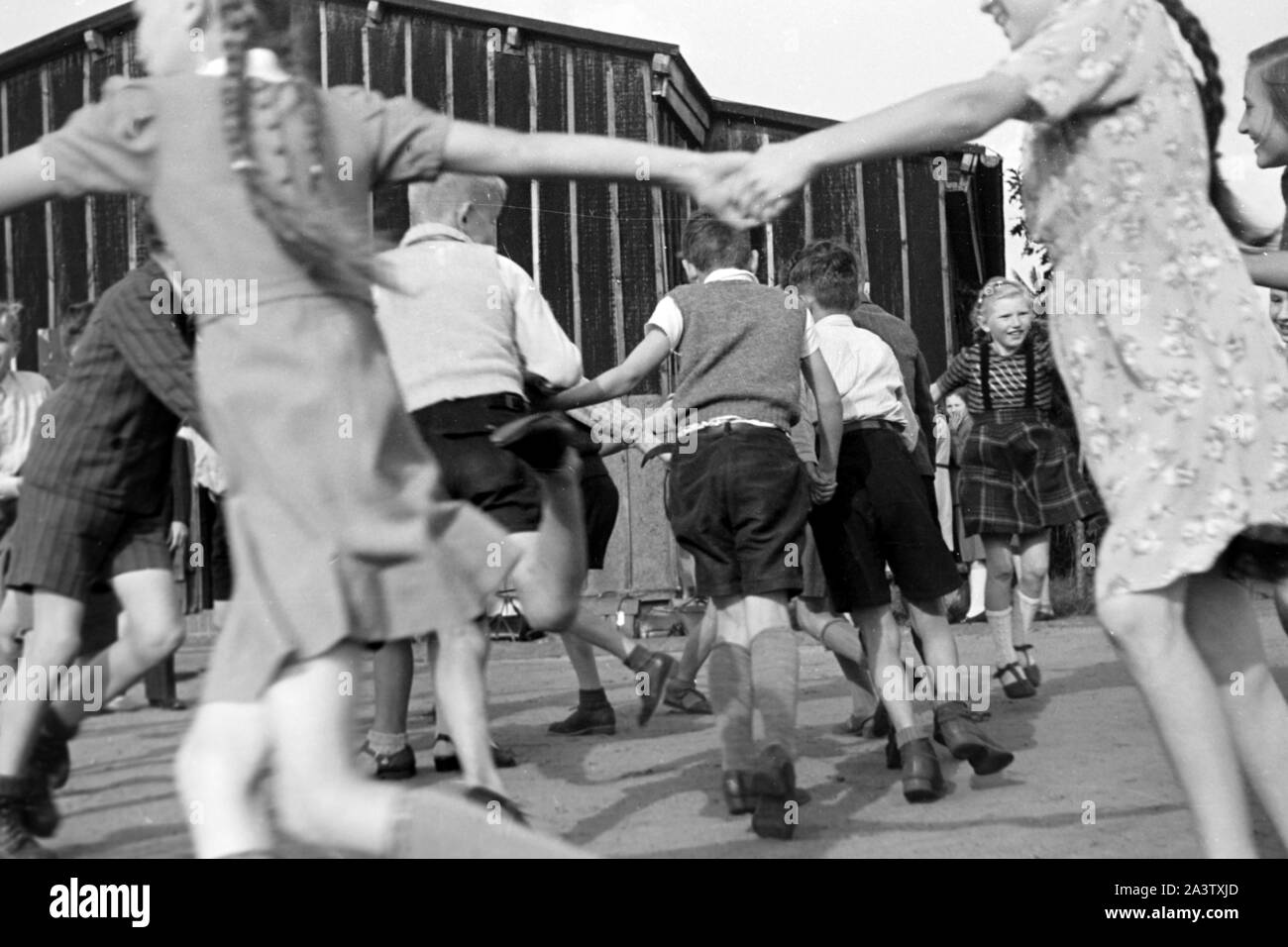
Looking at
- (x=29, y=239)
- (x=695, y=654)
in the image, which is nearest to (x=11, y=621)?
(x=695, y=654)

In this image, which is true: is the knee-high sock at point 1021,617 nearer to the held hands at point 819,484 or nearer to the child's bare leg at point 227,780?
the held hands at point 819,484

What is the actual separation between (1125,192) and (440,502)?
1436 millimetres

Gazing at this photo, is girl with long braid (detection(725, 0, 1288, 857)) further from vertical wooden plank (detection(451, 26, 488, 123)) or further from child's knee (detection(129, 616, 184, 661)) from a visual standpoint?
vertical wooden plank (detection(451, 26, 488, 123))

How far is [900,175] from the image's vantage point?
43.8 ft

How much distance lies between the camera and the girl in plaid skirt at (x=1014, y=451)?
25.3ft

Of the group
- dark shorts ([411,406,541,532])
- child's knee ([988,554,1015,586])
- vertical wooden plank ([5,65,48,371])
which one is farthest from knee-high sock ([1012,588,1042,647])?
vertical wooden plank ([5,65,48,371])

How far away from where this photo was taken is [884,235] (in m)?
13.3

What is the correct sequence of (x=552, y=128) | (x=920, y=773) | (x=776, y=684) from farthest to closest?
(x=552, y=128) < (x=920, y=773) < (x=776, y=684)

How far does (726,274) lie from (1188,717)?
8.27ft

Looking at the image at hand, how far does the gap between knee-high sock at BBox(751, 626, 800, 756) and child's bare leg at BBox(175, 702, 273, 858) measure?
239cm

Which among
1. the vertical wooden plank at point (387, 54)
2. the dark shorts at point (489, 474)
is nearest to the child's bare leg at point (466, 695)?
the dark shorts at point (489, 474)

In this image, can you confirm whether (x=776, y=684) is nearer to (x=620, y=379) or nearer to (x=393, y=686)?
(x=620, y=379)

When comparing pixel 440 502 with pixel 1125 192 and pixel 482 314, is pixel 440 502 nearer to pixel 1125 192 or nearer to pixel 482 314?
pixel 1125 192
